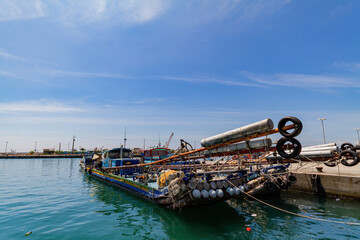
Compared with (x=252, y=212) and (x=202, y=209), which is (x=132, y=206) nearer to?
(x=202, y=209)

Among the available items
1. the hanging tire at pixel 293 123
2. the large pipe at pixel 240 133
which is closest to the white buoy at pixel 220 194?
the large pipe at pixel 240 133

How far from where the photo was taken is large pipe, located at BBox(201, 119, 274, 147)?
9.10 metres

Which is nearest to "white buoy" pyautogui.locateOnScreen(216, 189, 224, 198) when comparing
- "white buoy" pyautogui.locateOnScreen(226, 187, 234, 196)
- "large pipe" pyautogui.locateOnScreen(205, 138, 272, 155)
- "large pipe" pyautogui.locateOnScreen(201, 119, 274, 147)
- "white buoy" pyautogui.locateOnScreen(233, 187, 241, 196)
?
"white buoy" pyautogui.locateOnScreen(226, 187, 234, 196)

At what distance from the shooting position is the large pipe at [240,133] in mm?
9100

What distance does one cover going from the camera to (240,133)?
33.4 ft

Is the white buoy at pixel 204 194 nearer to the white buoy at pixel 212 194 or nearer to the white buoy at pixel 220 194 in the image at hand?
the white buoy at pixel 212 194

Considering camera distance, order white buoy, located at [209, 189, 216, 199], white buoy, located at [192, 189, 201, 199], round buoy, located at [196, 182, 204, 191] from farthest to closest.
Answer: round buoy, located at [196, 182, 204, 191], white buoy, located at [209, 189, 216, 199], white buoy, located at [192, 189, 201, 199]

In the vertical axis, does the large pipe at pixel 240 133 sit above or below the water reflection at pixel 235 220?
above

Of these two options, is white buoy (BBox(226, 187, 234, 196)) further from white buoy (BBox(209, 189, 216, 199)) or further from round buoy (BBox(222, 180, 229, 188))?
white buoy (BBox(209, 189, 216, 199))

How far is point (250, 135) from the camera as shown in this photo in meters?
9.91

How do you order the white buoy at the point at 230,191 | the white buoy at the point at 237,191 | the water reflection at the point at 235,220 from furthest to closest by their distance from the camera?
the white buoy at the point at 237,191 → the white buoy at the point at 230,191 → the water reflection at the point at 235,220

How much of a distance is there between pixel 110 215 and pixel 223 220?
8.20 metres

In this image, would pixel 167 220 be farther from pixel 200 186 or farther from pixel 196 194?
pixel 200 186

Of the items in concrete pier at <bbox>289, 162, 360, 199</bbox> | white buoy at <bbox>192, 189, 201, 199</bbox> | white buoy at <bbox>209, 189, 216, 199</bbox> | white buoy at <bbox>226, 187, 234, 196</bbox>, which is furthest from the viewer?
concrete pier at <bbox>289, 162, 360, 199</bbox>
